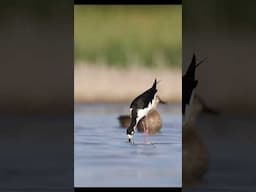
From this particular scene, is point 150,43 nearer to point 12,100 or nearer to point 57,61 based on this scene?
point 57,61

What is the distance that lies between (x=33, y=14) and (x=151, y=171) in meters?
1.72

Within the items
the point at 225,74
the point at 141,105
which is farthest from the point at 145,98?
the point at 225,74

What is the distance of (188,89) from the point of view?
16.4 feet

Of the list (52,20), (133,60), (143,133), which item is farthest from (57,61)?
(143,133)

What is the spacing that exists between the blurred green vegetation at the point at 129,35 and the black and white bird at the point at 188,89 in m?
0.14

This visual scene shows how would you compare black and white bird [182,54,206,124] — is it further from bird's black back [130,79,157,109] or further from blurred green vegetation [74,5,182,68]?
bird's black back [130,79,157,109]

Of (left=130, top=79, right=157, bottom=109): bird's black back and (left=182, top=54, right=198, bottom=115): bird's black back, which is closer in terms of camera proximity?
(left=182, top=54, right=198, bottom=115): bird's black back

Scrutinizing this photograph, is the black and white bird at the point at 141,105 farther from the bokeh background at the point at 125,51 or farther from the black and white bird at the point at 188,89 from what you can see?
the black and white bird at the point at 188,89

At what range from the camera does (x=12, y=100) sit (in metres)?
5.00

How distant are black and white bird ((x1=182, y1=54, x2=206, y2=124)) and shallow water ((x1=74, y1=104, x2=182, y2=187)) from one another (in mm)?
64

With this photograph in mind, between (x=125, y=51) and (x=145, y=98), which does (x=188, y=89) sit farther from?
(x=125, y=51)

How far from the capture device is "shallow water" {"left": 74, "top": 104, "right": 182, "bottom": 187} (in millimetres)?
4953

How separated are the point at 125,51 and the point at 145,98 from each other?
0.46 m

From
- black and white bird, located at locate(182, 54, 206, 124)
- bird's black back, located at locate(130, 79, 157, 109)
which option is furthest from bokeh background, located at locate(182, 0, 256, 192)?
bird's black back, located at locate(130, 79, 157, 109)
